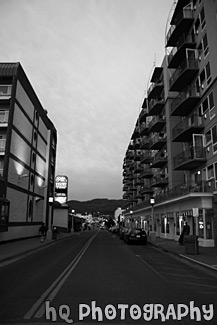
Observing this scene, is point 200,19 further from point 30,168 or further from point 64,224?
point 64,224

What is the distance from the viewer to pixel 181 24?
96.1ft

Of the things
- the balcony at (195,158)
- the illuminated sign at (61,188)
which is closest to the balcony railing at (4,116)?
the balcony at (195,158)

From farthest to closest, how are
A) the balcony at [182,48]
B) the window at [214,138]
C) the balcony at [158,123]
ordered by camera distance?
the balcony at [158,123], the balcony at [182,48], the window at [214,138]

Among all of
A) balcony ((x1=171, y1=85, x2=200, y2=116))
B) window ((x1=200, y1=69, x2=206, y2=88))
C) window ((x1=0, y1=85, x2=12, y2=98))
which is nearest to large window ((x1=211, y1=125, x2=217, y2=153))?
balcony ((x1=171, y1=85, x2=200, y2=116))

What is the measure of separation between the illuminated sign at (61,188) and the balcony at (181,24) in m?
42.1

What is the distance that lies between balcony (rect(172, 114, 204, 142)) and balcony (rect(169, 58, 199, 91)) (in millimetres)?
3399

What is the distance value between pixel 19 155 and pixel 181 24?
825 inches

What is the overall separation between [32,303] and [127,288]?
277 centimetres

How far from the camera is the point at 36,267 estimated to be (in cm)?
1249

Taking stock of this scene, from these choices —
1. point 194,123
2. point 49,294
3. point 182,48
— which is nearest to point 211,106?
point 194,123

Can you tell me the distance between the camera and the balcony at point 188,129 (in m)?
26.3

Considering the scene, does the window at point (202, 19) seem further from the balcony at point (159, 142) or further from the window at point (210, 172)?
the balcony at point (159, 142)

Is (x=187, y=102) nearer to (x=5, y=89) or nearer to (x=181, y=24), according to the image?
(x=181, y=24)

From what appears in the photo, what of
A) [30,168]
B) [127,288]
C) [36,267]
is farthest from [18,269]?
[30,168]
